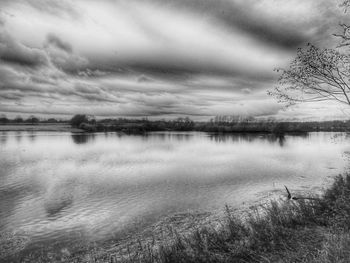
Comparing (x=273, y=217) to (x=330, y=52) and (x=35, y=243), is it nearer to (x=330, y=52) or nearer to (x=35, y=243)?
(x=330, y=52)

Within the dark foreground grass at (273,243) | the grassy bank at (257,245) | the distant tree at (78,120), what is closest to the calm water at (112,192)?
the grassy bank at (257,245)

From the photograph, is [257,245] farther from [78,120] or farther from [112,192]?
[78,120]

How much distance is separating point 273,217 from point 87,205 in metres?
12.5

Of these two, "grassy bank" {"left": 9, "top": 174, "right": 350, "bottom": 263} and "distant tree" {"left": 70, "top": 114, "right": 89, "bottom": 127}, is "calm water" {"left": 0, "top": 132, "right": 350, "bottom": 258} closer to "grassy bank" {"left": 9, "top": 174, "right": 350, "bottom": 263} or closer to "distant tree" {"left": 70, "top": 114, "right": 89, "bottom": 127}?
"grassy bank" {"left": 9, "top": 174, "right": 350, "bottom": 263}

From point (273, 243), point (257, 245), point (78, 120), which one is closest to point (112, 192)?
point (257, 245)

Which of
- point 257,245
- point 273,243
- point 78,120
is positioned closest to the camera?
point 273,243

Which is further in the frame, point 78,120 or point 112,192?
point 78,120

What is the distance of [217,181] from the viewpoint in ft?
78.7

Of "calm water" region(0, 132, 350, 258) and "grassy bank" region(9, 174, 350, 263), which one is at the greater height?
"grassy bank" region(9, 174, 350, 263)

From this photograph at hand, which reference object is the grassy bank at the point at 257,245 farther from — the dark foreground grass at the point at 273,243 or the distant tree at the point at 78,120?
the distant tree at the point at 78,120

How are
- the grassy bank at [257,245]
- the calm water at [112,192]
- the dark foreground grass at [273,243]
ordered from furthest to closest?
1. the calm water at [112,192]
2. the grassy bank at [257,245]
3. the dark foreground grass at [273,243]

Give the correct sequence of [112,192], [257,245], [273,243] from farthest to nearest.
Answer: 1. [112,192]
2. [257,245]
3. [273,243]

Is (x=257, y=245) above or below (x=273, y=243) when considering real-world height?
below

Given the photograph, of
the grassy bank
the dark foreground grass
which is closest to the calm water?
the grassy bank
